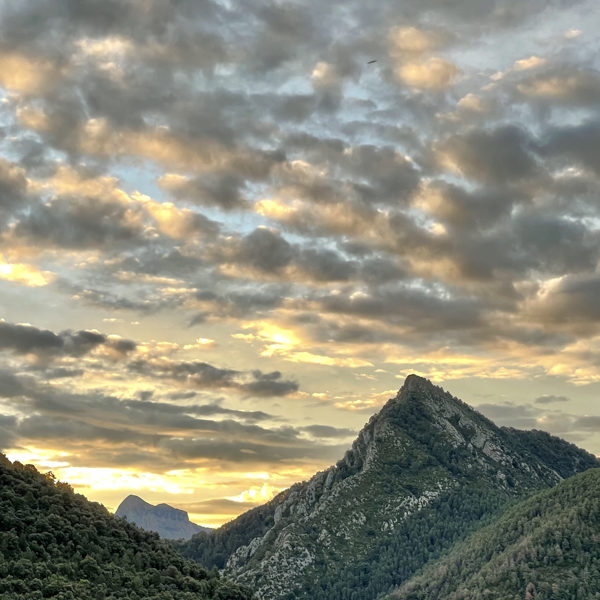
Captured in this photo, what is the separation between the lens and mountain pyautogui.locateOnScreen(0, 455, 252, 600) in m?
149

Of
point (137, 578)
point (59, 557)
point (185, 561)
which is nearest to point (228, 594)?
point (185, 561)

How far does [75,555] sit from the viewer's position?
165 m

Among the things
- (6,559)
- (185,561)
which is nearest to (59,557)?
(6,559)

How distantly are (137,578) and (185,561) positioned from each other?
30.7 m

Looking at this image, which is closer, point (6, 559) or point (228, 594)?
point (6, 559)

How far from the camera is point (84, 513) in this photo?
184 metres

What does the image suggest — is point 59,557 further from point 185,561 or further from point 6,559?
point 185,561

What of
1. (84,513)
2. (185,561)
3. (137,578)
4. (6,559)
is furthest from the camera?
(185,561)

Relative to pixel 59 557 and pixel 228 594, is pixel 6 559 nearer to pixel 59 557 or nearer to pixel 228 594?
pixel 59 557

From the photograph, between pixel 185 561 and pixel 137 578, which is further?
pixel 185 561

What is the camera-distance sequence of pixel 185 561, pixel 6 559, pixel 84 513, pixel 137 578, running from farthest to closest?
1. pixel 185 561
2. pixel 84 513
3. pixel 137 578
4. pixel 6 559

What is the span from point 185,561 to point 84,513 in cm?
2800

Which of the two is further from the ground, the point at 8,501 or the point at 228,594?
the point at 8,501

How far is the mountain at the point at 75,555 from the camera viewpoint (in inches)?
5871
